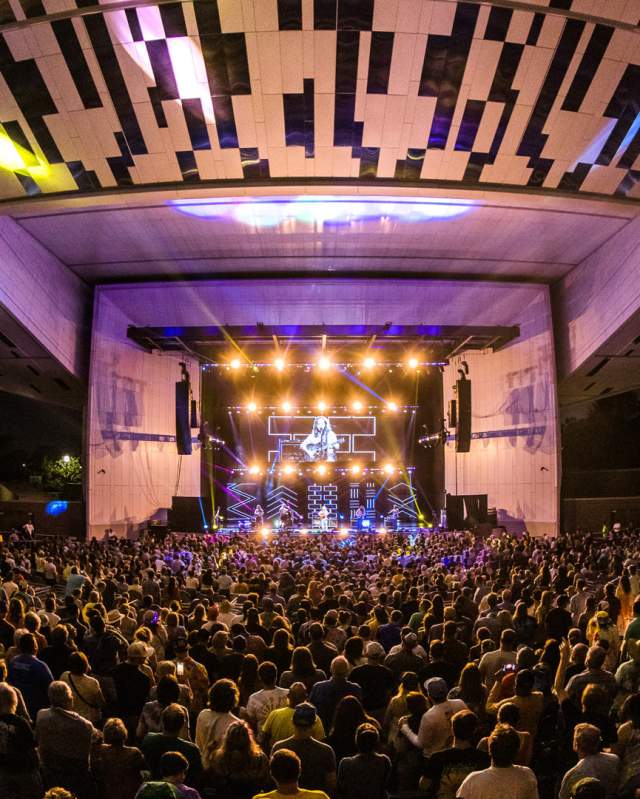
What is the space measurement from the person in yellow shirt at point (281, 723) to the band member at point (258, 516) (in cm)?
2779

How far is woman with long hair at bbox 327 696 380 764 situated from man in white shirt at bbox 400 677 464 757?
0.38m

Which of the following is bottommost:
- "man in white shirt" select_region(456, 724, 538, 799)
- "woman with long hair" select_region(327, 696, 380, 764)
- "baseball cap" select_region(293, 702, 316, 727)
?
"woman with long hair" select_region(327, 696, 380, 764)

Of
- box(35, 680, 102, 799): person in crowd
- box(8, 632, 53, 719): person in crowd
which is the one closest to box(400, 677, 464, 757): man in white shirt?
box(35, 680, 102, 799): person in crowd

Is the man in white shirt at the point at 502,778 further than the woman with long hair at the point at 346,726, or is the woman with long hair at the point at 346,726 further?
the woman with long hair at the point at 346,726

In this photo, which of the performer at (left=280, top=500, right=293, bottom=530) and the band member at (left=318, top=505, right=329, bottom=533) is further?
the performer at (left=280, top=500, right=293, bottom=530)

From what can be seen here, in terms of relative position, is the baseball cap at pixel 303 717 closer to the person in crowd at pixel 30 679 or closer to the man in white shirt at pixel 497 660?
the person in crowd at pixel 30 679

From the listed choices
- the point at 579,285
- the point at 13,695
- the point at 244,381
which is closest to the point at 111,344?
the point at 244,381

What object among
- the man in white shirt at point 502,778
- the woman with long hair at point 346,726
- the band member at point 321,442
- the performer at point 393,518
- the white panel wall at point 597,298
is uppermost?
the white panel wall at point 597,298

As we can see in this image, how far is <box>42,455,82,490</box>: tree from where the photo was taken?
4838cm

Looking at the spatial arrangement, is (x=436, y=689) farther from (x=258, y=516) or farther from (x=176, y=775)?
(x=258, y=516)

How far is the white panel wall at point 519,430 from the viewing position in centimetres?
2581

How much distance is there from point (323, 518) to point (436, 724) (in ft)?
92.4

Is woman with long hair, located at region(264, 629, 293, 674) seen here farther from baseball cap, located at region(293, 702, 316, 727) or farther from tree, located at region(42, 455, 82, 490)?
tree, located at region(42, 455, 82, 490)

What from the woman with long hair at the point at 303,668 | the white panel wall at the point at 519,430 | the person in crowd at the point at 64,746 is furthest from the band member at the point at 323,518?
the person in crowd at the point at 64,746
